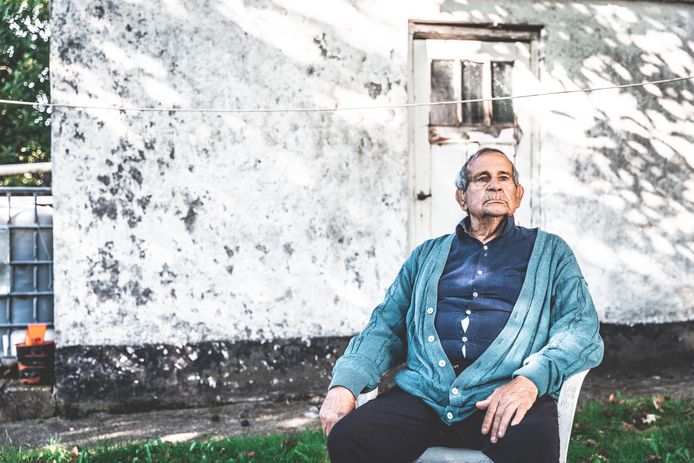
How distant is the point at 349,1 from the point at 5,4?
8134 mm

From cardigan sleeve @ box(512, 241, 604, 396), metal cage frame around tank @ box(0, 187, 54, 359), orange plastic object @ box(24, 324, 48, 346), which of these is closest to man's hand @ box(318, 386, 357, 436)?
cardigan sleeve @ box(512, 241, 604, 396)

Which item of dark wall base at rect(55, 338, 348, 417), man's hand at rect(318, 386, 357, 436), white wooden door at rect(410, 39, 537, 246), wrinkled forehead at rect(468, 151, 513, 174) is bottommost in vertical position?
dark wall base at rect(55, 338, 348, 417)

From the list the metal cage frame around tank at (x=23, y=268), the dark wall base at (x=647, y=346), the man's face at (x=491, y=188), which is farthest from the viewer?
the dark wall base at (x=647, y=346)

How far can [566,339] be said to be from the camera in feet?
7.86

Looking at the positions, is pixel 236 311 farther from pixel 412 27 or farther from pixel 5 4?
pixel 5 4

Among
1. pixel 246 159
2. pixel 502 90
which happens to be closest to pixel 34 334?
pixel 246 159

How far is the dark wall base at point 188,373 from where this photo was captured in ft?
15.3

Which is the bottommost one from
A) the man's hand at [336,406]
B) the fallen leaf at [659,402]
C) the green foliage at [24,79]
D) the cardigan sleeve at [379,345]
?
the fallen leaf at [659,402]

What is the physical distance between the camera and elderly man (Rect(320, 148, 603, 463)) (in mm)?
2307

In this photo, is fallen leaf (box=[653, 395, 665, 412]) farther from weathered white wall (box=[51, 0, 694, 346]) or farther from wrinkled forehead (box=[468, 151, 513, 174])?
wrinkled forehead (box=[468, 151, 513, 174])

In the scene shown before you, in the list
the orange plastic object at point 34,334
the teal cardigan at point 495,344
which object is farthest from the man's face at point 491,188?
the orange plastic object at point 34,334

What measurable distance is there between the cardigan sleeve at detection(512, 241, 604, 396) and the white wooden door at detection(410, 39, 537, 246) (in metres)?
2.60

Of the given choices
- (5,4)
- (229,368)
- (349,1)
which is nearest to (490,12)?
(349,1)

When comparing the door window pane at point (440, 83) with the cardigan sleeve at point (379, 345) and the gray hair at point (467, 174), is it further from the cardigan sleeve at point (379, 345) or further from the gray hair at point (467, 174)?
the cardigan sleeve at point (379, 345)
